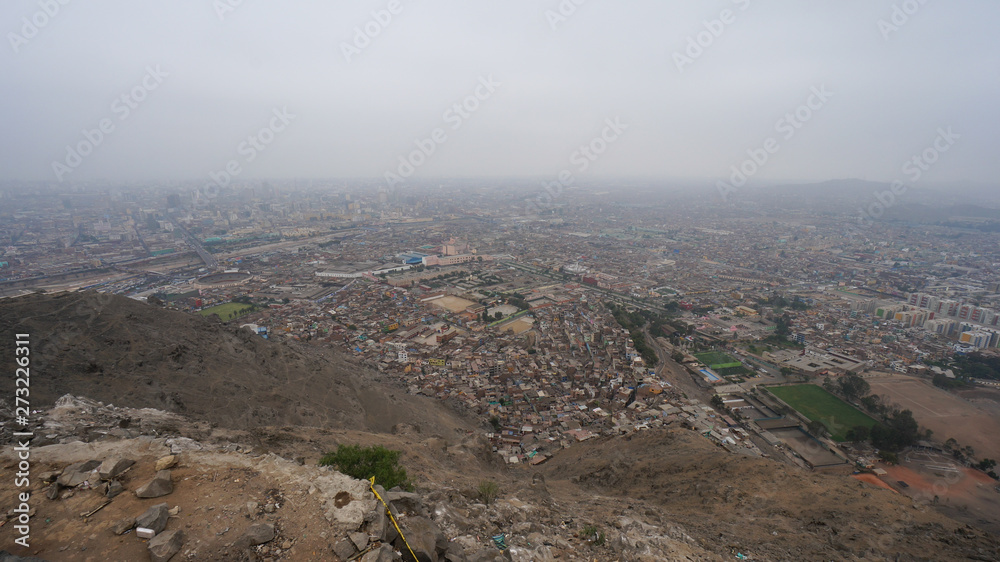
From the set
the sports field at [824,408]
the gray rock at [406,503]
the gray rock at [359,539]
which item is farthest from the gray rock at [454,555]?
the sports field at [824,408]

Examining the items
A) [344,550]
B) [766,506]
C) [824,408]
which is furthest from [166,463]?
[824,408]

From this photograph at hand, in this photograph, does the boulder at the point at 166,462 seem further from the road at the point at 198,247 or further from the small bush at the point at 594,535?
the road at the point at 198,247

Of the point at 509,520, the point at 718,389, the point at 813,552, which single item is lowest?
the point at 718,389

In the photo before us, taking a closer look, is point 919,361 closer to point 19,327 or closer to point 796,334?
point 796,334

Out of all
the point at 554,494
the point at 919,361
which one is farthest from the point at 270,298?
the point at 919,361

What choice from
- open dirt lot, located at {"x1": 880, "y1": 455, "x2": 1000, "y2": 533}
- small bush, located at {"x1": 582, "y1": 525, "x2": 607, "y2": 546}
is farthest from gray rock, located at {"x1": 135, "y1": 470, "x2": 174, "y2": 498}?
open dirt lot, located at {"x1": 880, "y1": 455, "x2": 1000, "y2": 533}

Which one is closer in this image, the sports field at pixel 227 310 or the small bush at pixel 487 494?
the small bush at pixel 487 494
